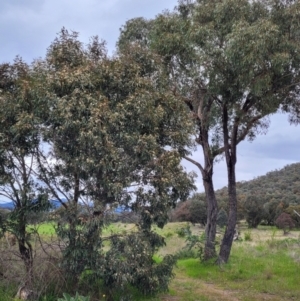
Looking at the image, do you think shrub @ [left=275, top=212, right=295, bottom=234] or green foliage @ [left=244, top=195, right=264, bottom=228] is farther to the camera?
green foliage @ [left=244, top=195, right=264, bottom=228]

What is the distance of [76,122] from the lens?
8.65 m

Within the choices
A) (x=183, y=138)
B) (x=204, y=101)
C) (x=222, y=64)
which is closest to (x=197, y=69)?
(x=222, y=64)

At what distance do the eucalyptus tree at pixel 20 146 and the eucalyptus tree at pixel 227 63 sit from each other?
4268mm

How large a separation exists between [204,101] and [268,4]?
3683mm

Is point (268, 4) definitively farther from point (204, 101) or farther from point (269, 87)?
point (204, 101)

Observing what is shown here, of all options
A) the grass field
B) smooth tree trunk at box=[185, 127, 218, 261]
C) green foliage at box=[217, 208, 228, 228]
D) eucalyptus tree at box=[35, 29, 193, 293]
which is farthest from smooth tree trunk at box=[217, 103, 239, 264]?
green foliage at box=[217, 208, 228, 228]

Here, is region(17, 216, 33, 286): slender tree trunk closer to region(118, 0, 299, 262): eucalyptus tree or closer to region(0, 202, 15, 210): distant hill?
region(0, 202, 15, 210): distant hill

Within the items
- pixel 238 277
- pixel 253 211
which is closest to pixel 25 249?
pixel 238 277

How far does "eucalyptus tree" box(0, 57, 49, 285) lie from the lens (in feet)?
29.9

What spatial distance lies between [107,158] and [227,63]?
21.0ft

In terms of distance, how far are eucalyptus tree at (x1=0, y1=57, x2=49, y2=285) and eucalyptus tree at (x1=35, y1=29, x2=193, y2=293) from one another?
301 millimetres

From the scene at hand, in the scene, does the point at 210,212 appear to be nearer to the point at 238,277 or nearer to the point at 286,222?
the point at 238,277

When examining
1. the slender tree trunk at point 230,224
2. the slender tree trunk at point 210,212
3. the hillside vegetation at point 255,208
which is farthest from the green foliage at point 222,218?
the slender tree trunk at point 230,224

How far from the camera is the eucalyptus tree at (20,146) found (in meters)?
9.10
